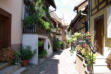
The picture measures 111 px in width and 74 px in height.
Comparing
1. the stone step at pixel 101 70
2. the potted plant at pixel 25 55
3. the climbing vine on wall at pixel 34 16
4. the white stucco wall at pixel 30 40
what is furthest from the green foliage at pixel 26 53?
the stone step at pixel 101 70

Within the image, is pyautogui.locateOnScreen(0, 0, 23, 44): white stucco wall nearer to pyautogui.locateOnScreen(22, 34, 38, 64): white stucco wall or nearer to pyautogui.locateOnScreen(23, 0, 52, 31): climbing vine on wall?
pyautogui.locateOnScreen(22, 34, 38, 64): white stucco wall

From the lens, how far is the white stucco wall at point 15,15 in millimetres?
5529

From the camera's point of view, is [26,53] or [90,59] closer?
[90,59]

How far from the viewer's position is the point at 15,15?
21.3ft

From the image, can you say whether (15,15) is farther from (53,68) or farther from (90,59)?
(90,59)

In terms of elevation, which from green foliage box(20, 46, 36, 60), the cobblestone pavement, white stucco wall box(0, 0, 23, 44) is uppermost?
white stucco wall box(0, 0, 23, 44)

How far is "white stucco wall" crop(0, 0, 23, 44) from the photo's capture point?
18.1 feet

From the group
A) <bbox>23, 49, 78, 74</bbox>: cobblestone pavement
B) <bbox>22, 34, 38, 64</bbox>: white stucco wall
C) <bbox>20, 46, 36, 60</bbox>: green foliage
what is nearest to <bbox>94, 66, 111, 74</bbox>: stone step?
<bbox>23, 49, 78, 74</bbox>: cobblestone pavement

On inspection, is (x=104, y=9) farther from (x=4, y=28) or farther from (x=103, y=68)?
(x=4, y=28)

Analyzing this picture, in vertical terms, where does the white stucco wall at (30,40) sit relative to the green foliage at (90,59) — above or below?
above

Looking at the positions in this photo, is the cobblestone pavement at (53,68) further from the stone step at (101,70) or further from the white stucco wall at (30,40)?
the stone step at (101,70)

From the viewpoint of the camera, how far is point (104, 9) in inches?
212

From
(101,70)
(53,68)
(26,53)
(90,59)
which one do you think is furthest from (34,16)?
(101,70)

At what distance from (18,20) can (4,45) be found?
1.95 meters
